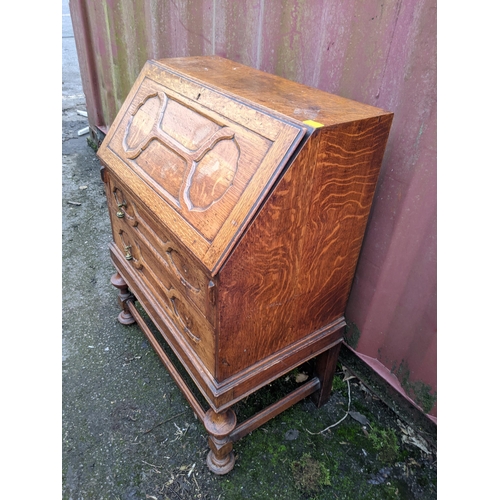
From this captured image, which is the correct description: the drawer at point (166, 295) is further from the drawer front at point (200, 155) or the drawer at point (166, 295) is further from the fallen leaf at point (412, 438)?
the fallen leaf at point (412, 438)

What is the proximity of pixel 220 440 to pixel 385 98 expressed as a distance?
1.51 m

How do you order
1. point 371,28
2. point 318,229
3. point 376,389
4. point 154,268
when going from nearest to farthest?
1. point 318,229
2. point 371,28
3. point 154,268
4. point 376,389

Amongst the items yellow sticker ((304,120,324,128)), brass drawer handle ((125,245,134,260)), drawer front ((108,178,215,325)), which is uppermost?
yellow sticker ((304,120,324,128))

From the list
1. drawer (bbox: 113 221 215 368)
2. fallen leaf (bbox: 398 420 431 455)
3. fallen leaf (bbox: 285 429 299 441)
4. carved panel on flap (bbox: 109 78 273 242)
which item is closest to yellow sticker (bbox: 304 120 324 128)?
carved panel on flap (bbox: 109 78 273 242)

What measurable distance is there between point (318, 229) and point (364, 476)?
123 centimetres

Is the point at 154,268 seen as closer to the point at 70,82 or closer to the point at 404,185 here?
the point at 404,185

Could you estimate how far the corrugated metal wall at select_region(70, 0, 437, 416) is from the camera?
1.31 meters

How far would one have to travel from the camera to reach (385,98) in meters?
1.41

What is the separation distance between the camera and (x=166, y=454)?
70.6 inches

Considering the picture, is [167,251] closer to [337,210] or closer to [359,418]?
[337,210]

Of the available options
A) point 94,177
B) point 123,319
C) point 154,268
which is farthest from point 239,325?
point 94,177

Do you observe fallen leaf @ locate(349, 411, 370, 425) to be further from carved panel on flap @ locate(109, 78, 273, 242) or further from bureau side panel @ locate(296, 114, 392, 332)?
carved panel on flap @ locate(109, 78, 273, 242)

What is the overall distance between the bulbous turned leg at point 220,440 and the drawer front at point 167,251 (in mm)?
523

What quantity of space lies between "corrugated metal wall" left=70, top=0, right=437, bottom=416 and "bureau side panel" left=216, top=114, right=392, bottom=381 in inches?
7.9
